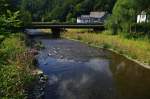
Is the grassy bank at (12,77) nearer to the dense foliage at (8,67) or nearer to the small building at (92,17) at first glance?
the dense foliage at (8,67)

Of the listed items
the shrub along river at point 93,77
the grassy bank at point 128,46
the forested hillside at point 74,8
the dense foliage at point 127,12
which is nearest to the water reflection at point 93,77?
the shrub along river at point 93,77

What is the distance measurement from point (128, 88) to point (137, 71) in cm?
837

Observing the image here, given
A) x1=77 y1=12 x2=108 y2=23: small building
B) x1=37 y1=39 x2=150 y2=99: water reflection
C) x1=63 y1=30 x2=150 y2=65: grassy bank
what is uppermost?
x1=77 y1=12 x2=108 y2=23: small building

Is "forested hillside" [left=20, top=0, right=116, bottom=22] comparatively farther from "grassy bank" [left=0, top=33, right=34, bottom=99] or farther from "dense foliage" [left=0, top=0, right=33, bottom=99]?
"dense foliage" [left=0, top=0, right=33, bottom=99]

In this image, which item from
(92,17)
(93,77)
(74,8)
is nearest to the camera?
(93,77)

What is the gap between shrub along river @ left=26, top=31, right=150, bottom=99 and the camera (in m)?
26.8

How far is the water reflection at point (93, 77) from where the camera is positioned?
1054 inches

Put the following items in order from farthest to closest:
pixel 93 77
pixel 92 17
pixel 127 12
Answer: pixel 92 17
pixel 127 12
pixel 93 77

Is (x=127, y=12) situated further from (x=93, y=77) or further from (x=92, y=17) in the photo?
(x=92, y=17)

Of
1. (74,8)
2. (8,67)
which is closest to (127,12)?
(8,67)

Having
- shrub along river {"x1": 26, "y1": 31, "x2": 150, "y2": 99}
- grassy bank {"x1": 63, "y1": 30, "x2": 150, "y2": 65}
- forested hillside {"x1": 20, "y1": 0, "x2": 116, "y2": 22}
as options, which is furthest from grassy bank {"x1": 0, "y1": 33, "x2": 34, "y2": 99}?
forested hillside {"x1": 20, "y1": 0, "x2": 116, "y2": 22}

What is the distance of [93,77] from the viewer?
32969mm

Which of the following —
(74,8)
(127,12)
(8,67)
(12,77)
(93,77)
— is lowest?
(93,77)

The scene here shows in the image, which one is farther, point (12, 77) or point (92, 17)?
point (92, 17)
